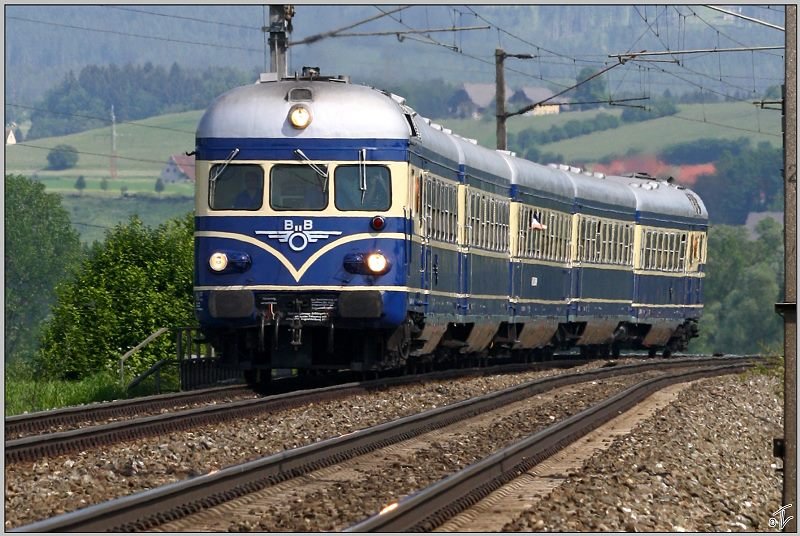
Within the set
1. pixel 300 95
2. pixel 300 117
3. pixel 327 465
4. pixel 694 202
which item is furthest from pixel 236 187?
pixel 694 202

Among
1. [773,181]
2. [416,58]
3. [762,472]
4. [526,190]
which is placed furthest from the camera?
[773,181]

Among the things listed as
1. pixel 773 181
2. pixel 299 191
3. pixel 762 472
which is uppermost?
pixel 773 181

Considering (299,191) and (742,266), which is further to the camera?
(742,266)

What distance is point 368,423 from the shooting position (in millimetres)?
16562

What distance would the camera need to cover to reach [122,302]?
1587 inches

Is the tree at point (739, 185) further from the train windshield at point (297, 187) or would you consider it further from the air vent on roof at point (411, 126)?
the train windshield at point (297, 187)

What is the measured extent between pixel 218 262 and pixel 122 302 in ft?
70.1

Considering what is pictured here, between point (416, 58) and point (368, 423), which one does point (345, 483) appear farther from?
point (416, 58)

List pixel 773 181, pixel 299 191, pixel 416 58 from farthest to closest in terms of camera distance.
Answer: pixel 773 181, pixel 416 58, pixel 299 191

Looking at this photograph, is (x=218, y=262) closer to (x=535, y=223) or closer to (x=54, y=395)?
(x=54, y=395)

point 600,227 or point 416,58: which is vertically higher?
point 416,58

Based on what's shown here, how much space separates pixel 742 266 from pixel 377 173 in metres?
122

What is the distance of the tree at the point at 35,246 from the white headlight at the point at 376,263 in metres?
111

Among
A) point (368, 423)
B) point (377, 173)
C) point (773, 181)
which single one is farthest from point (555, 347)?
point (773, 181)
